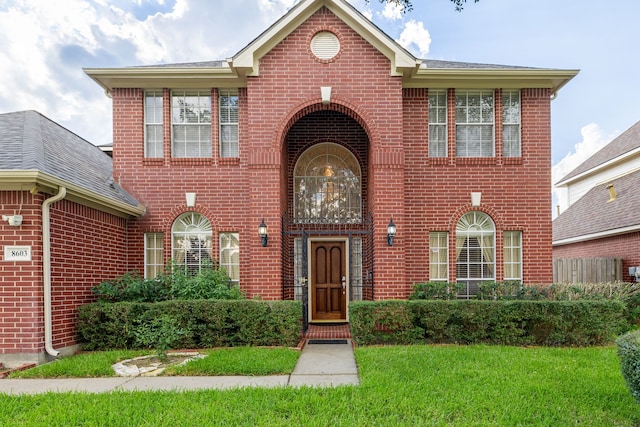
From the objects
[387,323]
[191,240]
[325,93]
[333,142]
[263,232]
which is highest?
[325,93]

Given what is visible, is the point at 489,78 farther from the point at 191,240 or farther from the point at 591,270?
the point at 191,240

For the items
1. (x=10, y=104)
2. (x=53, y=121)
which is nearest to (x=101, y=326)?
(x=53, y=121)

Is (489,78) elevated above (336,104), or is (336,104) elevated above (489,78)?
(489,78)

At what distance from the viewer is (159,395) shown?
5.09m

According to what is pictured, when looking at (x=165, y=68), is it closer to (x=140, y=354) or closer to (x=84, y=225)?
(x=84, y=225)

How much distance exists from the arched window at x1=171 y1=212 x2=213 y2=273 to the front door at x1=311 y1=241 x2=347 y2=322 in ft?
9.23

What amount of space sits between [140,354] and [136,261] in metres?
3.17

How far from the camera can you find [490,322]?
7.98 meters

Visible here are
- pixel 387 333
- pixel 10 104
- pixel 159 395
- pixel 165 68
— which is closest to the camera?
pixel 159 395

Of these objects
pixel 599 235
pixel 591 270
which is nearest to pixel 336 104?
pixel 591 270

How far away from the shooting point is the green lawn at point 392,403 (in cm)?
433

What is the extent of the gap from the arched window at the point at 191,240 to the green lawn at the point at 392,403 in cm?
511

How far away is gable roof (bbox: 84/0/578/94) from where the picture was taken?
30.0 feet

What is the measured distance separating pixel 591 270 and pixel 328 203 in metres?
8.49
